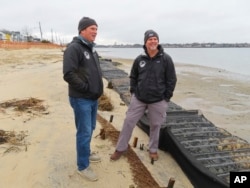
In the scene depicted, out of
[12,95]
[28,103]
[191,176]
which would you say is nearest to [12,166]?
[191,176]

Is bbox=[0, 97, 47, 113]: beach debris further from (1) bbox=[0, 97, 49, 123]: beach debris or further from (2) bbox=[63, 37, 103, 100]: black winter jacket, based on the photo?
(2) bbox=[63, 37, 103, 100]: black winter jacket

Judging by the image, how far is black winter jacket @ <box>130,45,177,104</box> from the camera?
4.25 m

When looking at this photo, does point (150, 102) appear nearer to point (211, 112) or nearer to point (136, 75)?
point (136, 75)

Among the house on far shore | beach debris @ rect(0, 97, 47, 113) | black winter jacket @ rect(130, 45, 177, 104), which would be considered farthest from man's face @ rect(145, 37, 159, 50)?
the house on far shore

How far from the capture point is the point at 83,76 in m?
3.65

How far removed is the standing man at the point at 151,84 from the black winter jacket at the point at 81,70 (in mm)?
787

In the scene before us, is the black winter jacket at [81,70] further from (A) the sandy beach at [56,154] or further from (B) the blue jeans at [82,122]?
(A) the sandy beach at [56,154]

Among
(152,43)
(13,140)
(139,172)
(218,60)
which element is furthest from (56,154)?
(218,60)

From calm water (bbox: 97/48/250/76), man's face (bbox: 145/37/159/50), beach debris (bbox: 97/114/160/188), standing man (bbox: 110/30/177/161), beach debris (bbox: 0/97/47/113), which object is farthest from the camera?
calm water (bbox: 97/48/250/76)

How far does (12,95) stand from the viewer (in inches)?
333

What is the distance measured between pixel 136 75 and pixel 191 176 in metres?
1.67

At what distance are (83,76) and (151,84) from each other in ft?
3.57

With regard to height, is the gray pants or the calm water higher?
the gray pants

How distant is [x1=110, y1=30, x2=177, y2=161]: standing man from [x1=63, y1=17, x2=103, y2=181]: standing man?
0.78 meters
